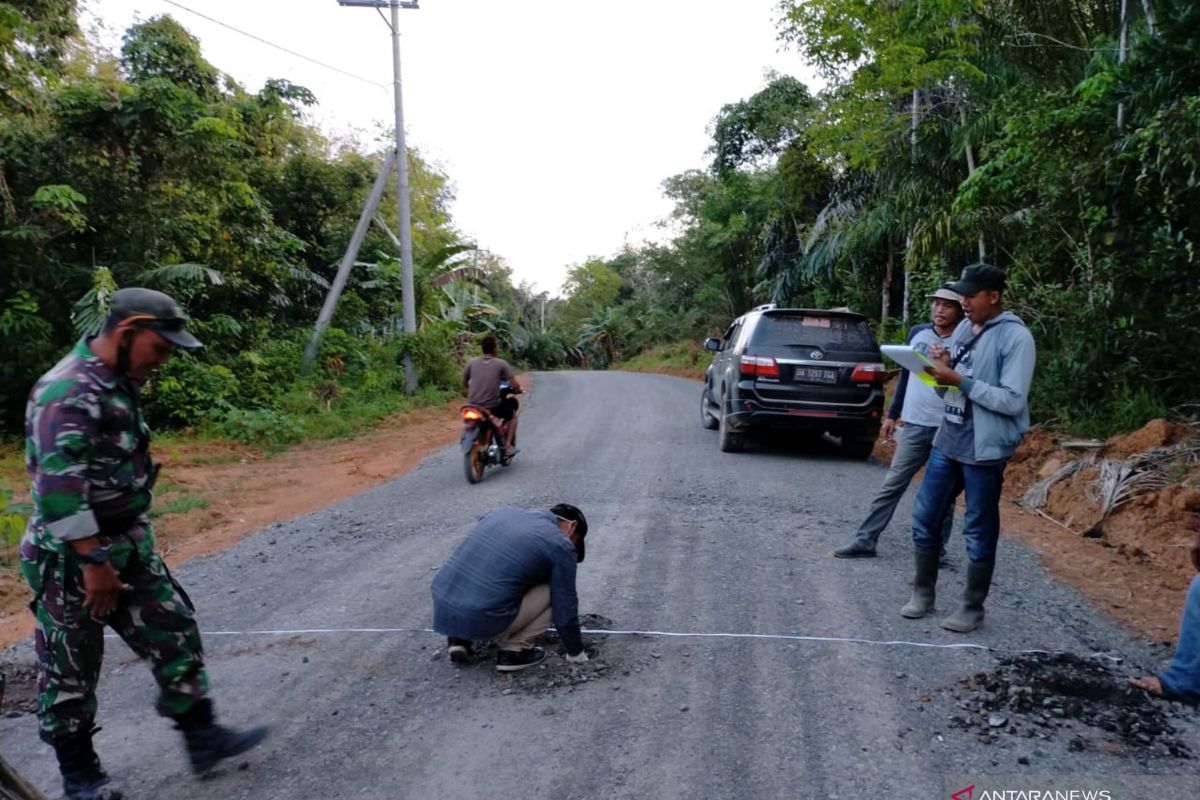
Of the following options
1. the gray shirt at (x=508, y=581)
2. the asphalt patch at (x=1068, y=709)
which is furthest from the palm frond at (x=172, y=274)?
the asphalt patch at (x=1068, y=709)

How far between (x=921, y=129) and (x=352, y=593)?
12.8 m

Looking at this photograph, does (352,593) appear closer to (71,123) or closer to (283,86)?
(71,123)

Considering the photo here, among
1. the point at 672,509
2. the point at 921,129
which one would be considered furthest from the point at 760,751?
the point at 921,129

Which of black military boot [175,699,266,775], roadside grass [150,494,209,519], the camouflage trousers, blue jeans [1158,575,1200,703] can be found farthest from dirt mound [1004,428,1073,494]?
roadside grass [150,494,209,519]

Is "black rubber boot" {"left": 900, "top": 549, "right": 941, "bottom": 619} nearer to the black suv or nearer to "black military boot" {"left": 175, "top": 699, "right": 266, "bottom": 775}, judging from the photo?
"black military boot" {"left": 175, "top": 699, "right": 266, "bottom": 775}

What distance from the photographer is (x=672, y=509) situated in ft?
23.5

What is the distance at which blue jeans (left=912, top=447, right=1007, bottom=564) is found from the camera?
13.1 ft

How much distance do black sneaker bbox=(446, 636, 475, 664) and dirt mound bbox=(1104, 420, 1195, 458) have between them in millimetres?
6164

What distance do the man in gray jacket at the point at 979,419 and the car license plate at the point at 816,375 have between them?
501 centimetres

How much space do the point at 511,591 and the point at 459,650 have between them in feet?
1.44

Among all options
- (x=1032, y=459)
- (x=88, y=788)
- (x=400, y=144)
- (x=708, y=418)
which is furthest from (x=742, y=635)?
(x=400, y=144)

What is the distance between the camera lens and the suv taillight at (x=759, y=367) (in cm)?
933

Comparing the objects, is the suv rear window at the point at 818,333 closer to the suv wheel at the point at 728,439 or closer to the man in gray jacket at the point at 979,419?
the suv wheel at the point at 728,439

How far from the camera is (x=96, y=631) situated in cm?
277
